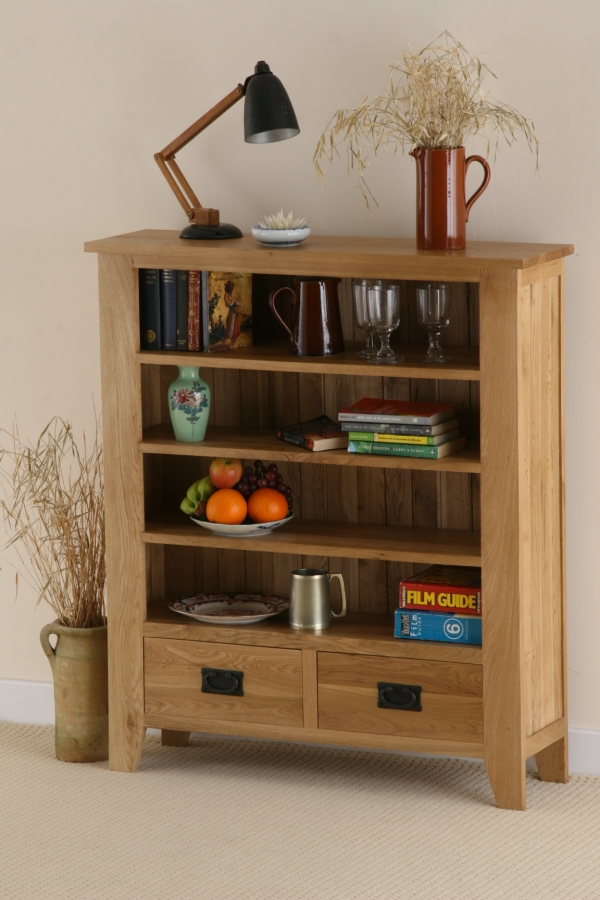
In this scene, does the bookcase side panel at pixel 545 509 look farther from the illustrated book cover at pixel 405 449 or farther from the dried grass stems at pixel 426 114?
the dried grass stems at pixel 426 114

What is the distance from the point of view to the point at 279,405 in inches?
129

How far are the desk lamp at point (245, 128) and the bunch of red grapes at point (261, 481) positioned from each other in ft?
1.96

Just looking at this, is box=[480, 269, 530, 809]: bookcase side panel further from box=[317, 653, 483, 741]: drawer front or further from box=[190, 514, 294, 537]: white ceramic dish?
box=[190, 514, 294, 537]: white ceramic dish

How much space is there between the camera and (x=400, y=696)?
9.84ft

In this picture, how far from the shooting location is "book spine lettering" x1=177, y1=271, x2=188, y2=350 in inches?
120

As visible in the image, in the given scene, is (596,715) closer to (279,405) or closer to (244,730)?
(244,730)

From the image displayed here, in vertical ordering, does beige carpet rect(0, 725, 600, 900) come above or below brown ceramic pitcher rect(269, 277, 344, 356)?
below

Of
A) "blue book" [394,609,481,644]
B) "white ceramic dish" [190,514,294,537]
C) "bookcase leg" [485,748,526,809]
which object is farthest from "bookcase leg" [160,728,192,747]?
"bookcase leg" [485,748,526,809]

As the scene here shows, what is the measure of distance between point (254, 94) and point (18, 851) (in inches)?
73.0

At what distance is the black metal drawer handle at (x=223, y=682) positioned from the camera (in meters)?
3.11

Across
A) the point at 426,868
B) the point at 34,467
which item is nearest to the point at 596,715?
the point at 426,868

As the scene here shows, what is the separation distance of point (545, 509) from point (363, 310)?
66cm

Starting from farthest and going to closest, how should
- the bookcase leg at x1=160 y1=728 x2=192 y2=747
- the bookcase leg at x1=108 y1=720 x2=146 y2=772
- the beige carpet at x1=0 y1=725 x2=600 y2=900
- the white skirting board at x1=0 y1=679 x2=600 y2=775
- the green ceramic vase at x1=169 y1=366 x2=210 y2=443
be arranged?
the white skirting board at x1=0 y1=679 x2=600 y2=775, the bookcase leg at x1=160 y1=728 x2=192 y2=747, the bookcase leg at x1=108 y1=720 x2=146 y2=772, the green ceramic vase at x1=169 y1=366 x2=210 y2=443, the beige carpet at x1=0 y1=725 x2=600 y2=900

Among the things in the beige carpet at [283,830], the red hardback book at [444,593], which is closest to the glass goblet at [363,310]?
the red hardback book at [444,593]
